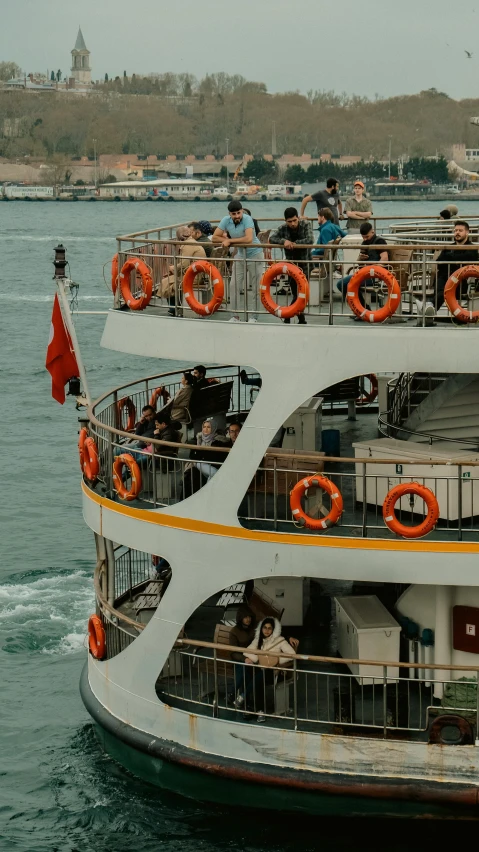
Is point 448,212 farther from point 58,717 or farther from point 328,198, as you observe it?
point 58,717

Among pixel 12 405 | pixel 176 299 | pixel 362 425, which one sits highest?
pixel 176 299

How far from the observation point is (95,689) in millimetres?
17641

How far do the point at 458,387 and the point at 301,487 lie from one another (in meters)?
3.05

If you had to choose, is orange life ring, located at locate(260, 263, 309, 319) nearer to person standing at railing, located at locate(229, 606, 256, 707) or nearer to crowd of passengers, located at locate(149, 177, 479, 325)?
crowd of passengers, located at locate(149, 177, 479, 325)

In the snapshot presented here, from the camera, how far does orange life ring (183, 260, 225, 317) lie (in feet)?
50.5

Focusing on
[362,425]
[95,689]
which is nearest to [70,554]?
[362,425]

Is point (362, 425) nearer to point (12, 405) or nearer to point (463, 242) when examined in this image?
point (463, 242)

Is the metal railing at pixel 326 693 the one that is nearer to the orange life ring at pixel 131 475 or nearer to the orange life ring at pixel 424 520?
the orange life ring at pixel 424 520

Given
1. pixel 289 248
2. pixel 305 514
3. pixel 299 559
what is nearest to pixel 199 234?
pixel 289 248

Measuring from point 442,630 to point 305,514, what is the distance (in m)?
2.07

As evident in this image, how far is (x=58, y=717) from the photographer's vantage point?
68.8 ft

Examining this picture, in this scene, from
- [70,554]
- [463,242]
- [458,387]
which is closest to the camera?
[463,242]

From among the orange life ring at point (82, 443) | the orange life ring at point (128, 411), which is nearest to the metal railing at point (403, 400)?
the orange life ring at point (128, 411)

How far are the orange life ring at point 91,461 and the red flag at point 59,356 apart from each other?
158 cm
